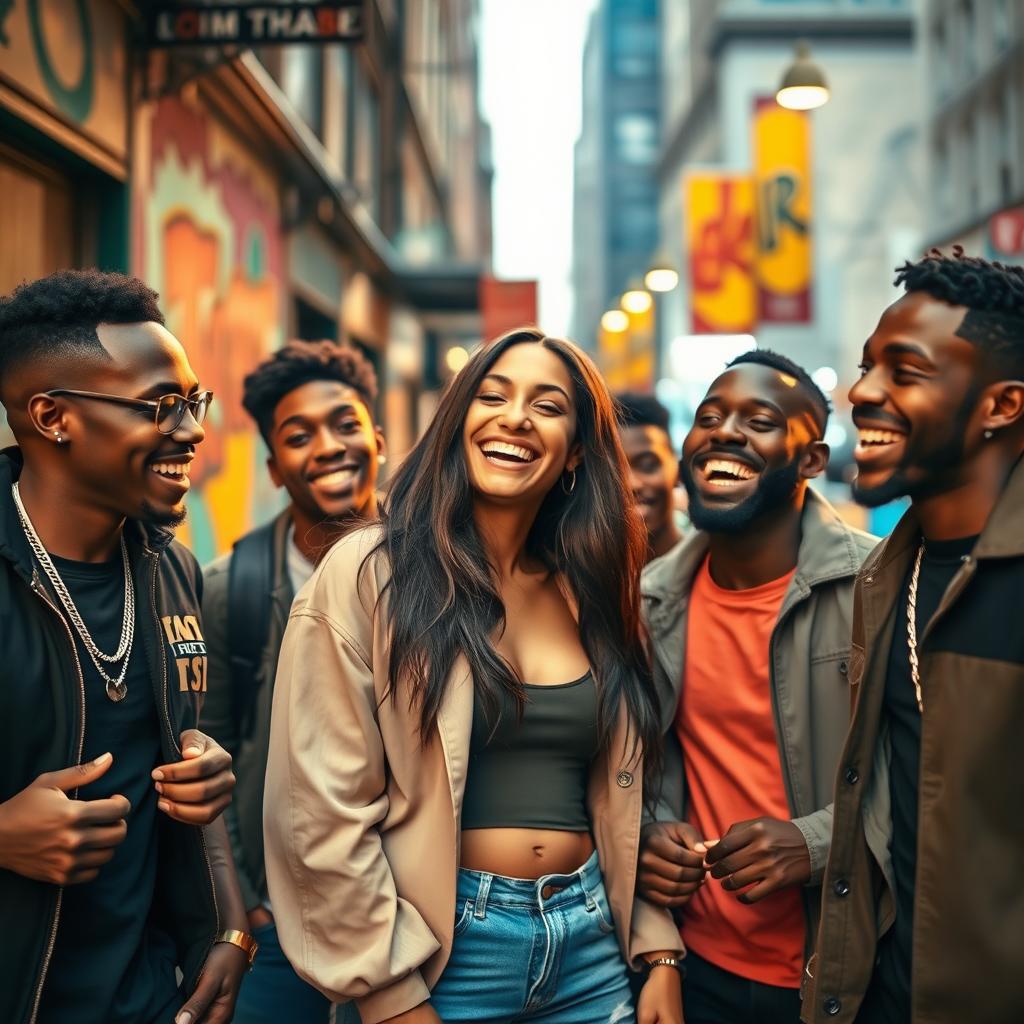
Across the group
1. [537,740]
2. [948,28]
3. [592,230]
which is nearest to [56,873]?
[537,740]

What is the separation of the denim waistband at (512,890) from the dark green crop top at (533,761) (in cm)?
12

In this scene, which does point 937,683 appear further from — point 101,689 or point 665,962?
point 101,689

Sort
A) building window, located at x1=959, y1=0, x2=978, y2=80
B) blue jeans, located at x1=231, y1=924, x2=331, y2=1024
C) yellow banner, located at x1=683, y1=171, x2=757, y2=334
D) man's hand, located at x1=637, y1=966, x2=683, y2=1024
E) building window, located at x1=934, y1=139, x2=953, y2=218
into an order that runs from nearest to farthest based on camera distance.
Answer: man's hand, located at x1=637, y1=966, x2=683, y2=1024
blue jeans, located at x1=231, y1=924, x2=331, y2=1024
yellow banner, located at x1=683, y1=171, x2=757, y2=334
building window, located at x1=959, y1=0, x2=978, y2=80
building window, located at x1=934, y1=139, x2=953, y2=218

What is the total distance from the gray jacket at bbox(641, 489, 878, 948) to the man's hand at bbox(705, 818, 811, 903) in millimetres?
47

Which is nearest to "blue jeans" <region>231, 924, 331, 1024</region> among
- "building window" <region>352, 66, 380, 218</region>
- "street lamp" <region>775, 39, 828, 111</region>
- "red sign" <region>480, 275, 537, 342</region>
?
"street lamp" <region>775, 39, 828, 111</region>

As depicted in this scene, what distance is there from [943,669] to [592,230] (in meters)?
125

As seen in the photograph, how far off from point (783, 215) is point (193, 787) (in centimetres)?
2261

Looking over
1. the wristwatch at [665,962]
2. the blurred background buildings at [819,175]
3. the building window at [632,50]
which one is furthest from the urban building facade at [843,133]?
the building window at [632,50]

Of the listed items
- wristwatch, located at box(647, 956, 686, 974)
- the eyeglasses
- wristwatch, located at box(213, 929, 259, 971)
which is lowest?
wristwatch, located at box(647, 956, 686, 974)

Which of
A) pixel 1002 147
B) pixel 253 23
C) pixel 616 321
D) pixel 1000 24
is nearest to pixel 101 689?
pixel 253 23

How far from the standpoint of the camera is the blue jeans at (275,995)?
3.72m

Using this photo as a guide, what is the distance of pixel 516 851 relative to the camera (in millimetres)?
2867

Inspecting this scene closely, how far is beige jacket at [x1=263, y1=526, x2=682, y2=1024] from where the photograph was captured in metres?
2.67

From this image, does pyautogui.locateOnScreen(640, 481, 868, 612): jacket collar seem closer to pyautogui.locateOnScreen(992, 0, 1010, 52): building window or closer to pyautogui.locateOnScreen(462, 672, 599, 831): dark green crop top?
pyautogui.locateOnScreen(462, 672, 599, 831): dark green crop top
